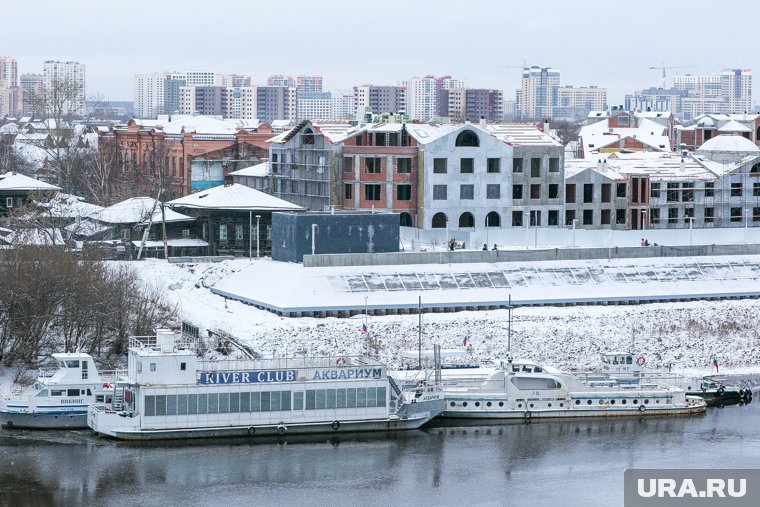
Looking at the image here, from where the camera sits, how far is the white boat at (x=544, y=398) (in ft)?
214

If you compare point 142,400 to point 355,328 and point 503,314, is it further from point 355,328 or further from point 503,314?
point 503,314

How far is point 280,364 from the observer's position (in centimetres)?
6303

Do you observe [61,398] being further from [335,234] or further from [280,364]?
[335,234]

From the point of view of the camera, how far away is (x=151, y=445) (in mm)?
59375

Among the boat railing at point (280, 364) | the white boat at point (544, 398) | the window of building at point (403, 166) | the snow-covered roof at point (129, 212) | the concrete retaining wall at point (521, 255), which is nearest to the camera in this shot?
the boat railing at point (280, 364)

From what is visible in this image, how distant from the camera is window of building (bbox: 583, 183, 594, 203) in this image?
10138cm

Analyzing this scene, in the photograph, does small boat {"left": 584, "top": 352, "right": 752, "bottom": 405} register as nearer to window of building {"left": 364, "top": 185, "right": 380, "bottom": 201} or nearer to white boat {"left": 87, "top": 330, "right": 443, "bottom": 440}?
white boat {"left": 87, "top": 330, "right": 443, "bottom": 440}

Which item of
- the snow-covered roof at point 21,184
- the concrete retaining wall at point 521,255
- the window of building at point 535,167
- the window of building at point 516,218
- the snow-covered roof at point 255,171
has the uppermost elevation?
the window of building at point 535,167

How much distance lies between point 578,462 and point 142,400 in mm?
16484

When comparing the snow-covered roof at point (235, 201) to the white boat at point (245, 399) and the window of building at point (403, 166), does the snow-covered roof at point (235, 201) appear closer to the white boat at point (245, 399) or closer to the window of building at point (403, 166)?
the window of building at point (403, 166)

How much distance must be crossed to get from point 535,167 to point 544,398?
116ft

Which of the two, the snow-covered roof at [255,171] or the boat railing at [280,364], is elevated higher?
the snow-covered roof at [255,171]

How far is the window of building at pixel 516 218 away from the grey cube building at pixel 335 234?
15.5 metres

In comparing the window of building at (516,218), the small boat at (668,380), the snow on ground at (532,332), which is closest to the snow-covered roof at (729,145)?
the window of building at (516,218)
